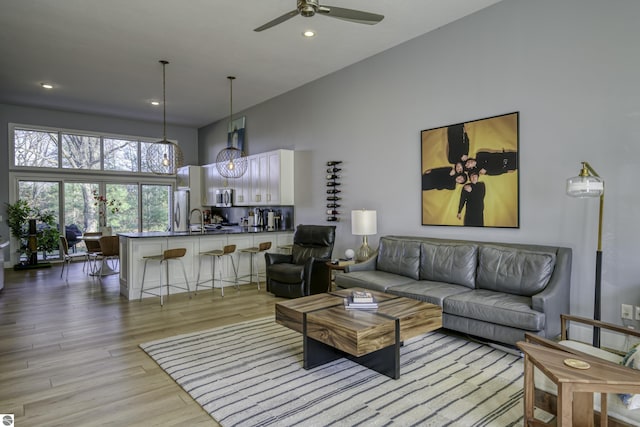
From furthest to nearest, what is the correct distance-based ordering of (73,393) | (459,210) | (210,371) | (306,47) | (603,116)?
(306,47)
(459,210)
(603,116)
(210,371)
(73,393)

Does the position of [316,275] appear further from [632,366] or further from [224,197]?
[224,197]

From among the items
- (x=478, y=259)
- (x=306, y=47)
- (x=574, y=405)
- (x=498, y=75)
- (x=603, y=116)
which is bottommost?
(x=574, y=405)

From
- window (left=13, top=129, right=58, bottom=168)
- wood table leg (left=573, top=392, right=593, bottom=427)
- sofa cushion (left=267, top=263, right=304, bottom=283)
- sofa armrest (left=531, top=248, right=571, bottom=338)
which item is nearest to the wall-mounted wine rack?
sofa cushion (left=267, top=263, right=304, bottom=283)

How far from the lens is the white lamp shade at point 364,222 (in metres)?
5.09

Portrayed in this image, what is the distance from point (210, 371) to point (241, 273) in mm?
3588

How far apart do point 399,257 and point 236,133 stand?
18.4ft

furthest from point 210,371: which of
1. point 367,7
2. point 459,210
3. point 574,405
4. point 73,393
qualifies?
point 367,7

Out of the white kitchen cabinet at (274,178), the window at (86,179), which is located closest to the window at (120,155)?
the window at (86,179)

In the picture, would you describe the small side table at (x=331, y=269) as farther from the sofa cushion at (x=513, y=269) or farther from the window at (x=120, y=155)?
the window at (x=120, y=155)

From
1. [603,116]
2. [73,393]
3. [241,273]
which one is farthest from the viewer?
[241,273]

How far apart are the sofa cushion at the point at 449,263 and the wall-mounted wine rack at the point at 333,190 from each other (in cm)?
203

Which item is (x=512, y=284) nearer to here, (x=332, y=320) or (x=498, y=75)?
(x=332, y=320)

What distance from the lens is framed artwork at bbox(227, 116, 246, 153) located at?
8578mm

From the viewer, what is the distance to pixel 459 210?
450cm
